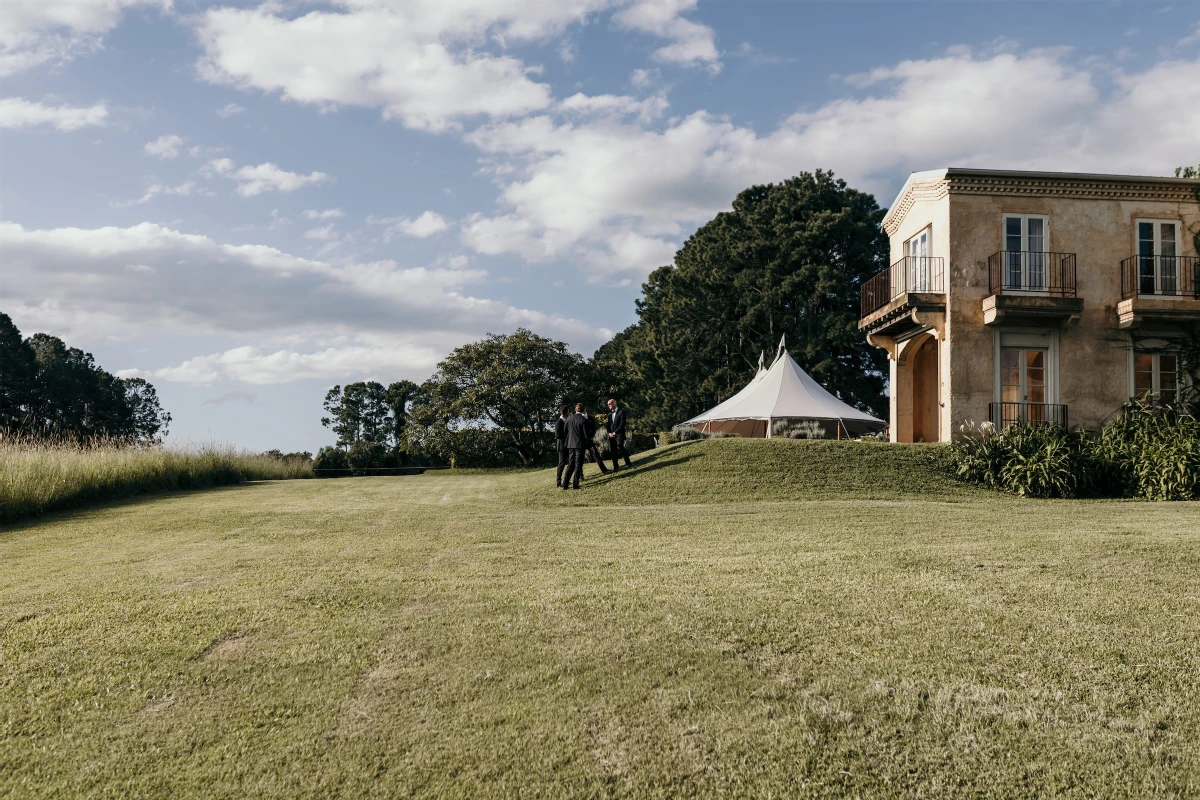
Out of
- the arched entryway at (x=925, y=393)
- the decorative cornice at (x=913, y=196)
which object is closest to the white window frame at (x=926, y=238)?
the decorative cornice at (x=913, y=196)

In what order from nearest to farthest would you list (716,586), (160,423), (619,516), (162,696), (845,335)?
1. (162,696)
2. (716,586)
3. (619,516)
4. (845,335)
5. (160,423)

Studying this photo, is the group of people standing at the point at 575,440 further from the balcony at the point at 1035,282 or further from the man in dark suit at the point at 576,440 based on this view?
the balcony at the point at 1035,282

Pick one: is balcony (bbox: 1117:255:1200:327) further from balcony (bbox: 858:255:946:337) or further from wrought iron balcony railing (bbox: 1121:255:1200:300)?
balcony (bbox: 858:255:946:337)

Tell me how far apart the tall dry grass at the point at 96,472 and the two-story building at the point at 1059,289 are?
18.0 metres

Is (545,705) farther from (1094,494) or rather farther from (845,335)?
(845,335)

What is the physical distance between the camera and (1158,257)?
19781 mm

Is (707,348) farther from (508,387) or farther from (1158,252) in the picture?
(1158,252)

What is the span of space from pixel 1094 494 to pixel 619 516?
9.90 m

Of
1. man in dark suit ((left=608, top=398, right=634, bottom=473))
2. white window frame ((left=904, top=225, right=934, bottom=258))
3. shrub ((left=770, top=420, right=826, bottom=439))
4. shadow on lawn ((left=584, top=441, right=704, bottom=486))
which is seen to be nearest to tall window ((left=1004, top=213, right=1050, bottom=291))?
white window frame ((left=904, top=225, right=934, bottom=258))

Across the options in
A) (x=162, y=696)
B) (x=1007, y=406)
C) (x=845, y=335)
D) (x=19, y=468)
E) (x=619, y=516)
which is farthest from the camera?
(x=845, y=335)

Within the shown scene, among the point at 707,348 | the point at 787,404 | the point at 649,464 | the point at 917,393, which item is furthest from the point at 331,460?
the point at 917,393

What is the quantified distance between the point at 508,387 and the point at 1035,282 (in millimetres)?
18264

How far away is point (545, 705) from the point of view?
12.8 feet

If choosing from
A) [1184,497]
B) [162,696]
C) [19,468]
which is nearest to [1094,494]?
[1184,497]
